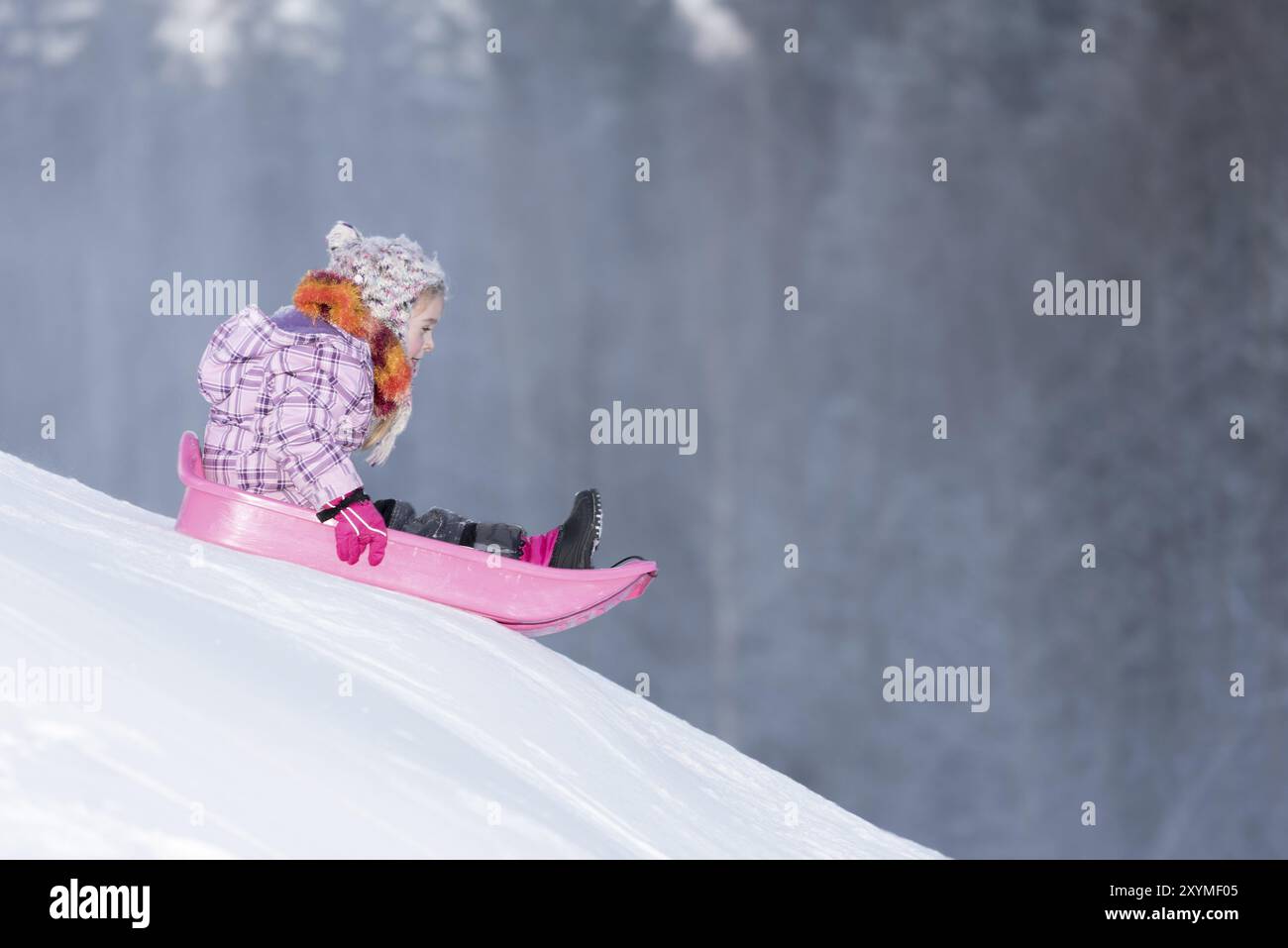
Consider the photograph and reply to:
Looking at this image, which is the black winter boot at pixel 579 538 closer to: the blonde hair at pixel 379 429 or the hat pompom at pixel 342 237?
the blonde hair at pixel 379 429

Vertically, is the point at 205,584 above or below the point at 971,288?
below

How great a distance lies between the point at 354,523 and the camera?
168 centimetres

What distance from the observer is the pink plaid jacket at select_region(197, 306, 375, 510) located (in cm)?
170

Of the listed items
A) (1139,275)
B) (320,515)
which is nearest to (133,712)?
(320,515)

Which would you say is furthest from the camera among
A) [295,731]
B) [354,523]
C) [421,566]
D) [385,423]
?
[385,423]

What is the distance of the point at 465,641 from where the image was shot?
5.49 ft

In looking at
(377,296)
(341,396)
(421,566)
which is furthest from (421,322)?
(421,566)

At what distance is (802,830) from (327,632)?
68 cm

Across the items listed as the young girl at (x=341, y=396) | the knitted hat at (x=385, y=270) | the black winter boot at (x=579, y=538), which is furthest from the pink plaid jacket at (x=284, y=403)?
the black winter boot at (x=579, y=538)

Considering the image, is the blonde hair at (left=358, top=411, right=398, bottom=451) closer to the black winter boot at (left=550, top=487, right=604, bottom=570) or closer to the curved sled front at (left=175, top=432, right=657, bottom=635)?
the curved sled front at (left=175, top=432, right=657, bottom=635)

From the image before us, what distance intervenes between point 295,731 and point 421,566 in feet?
1.88

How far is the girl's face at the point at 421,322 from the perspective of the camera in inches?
75.2

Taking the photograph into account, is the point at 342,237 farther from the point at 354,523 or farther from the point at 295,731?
the point at 295,731

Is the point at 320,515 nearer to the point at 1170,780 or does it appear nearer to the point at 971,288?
the point at 971,288
